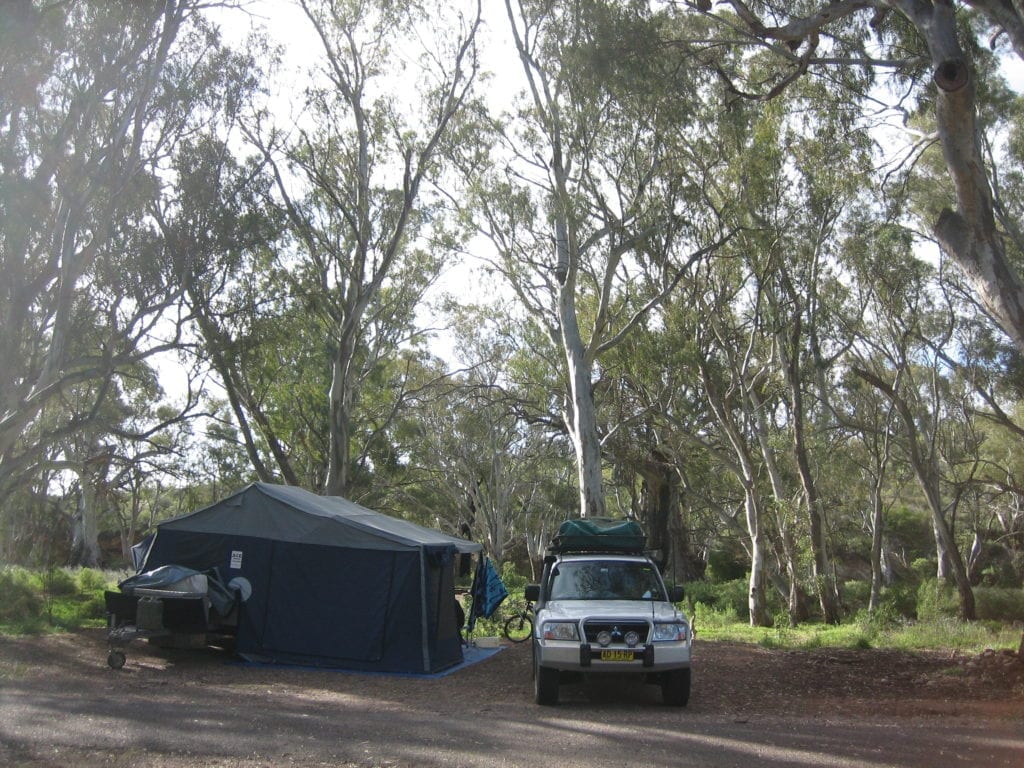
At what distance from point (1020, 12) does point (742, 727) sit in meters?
7.54

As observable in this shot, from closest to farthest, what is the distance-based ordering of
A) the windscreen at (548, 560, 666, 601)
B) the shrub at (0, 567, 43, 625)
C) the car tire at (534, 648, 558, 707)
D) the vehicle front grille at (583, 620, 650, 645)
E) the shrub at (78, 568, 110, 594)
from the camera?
1. the vehicle front grille at (583, 620, 650, 645)
2. the car tire at (534, 648, 558, 707)
3. the windscreen at (548, 560, 666, 601)
4. the shrub at (0, 567, 43, 625)
5. the shrub at (78, 568, 110, 594)

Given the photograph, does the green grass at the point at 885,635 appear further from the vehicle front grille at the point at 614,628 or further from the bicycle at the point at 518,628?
the vehicle front grille at the point at 614,628

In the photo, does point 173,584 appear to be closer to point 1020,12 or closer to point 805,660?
point 805,660

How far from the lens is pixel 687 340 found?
21078mm

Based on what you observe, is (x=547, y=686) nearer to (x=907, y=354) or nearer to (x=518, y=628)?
(x=518, y=628)

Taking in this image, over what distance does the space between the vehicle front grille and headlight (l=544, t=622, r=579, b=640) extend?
0.13 meters

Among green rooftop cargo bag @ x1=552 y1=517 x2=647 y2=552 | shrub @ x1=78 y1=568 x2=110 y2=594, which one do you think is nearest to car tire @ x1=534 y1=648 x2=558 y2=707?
green rooftop cargo bag @ x1=552 y1=517 x2=647 y2=552

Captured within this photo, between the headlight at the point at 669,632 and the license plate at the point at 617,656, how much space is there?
31 centimetres

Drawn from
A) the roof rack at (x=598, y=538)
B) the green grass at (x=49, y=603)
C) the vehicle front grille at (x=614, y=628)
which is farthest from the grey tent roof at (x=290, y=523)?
the green grass at (x=49, y=603)

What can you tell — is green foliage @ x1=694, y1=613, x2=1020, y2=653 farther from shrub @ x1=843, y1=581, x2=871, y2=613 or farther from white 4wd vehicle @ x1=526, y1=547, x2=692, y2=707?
white 4wd vehicle @ x1=526, y1=547, x2=692, y2=707

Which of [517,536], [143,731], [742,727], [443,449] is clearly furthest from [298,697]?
[517,536]

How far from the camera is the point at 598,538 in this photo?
11781 millimetres

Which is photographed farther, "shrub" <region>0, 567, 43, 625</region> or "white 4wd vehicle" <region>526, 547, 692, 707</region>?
"shrub" <region>0, 567, 43, 625</region>

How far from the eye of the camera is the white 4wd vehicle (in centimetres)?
912
